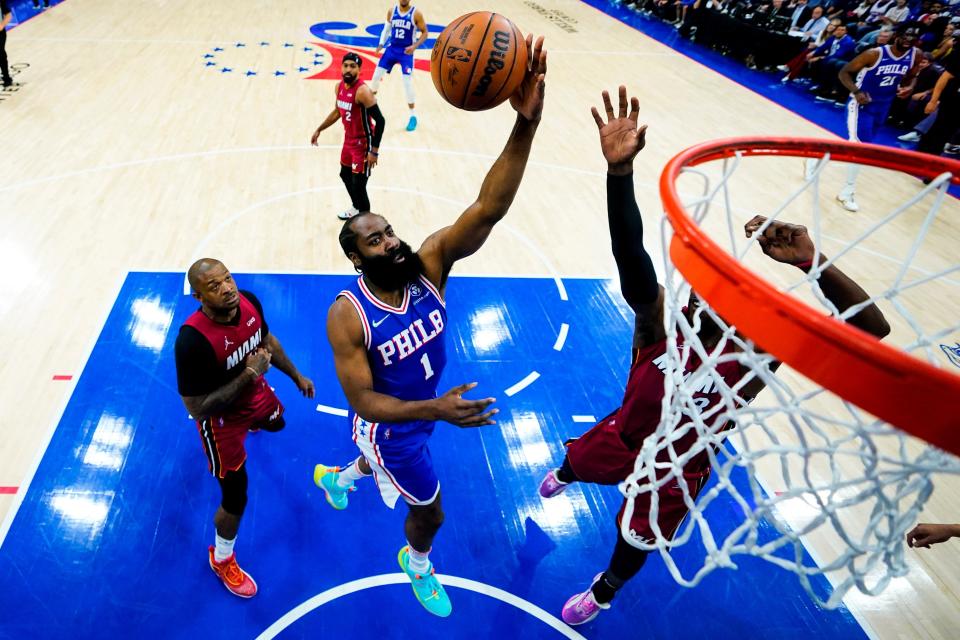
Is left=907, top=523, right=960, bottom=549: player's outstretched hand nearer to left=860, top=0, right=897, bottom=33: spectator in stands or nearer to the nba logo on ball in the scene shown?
the nba logo on ball

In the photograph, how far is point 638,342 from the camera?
255 centimetres

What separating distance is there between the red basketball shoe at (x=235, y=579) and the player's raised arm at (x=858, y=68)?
25.5ft

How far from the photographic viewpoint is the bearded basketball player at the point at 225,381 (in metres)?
2.63

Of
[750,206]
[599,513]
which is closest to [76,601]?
[599,513]

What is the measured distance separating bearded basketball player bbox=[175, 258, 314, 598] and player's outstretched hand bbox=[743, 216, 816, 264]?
7.68 feet

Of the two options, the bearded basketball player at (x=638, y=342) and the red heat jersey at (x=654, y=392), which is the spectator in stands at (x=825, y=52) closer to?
the bearded basketball player at (x=638, y=342)

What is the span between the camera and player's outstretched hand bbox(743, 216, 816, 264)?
89.8 inches

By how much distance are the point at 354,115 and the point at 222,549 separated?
395 centimetres

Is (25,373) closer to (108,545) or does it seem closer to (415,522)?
(108,545)

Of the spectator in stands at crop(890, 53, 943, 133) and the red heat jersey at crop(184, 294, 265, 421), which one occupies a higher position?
the spectator in stands at crop(890, 53, 943, 133)

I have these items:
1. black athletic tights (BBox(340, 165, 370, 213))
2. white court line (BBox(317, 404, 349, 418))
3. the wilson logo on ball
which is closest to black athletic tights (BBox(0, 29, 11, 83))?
black athletic tights (BBox(340, 165, 370, 213))

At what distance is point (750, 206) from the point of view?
727cm

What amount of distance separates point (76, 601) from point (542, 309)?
12.4 ft

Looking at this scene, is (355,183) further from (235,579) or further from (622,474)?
(622,474)
